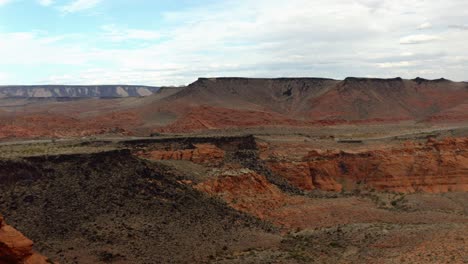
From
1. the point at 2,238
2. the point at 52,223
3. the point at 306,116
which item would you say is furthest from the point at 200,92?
the point at 2,238

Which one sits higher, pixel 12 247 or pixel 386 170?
pixel 12 247

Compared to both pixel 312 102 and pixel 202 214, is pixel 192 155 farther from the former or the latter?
pixel 312 102

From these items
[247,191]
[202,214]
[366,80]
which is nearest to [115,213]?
[202,214]

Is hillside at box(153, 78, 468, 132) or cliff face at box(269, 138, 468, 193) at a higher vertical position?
hillside at box(153, 78, 468, 132)

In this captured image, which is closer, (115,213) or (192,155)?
(115,213)

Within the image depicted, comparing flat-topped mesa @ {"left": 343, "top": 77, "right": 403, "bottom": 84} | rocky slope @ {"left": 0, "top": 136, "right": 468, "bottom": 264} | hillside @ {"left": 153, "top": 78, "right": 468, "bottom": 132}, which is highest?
flat-topped mesa @ {"left": 343, "top": 77, "right": 403, "bottom": 84}

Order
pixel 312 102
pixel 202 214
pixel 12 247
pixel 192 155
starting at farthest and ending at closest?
pixel 312 102 < pixel 192 155 < pixel 202 214 < pixel 12 247

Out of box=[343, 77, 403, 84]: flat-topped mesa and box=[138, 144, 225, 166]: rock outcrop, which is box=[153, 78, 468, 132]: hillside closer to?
box=[343, 77, 403, 84]: flat-topped mesa

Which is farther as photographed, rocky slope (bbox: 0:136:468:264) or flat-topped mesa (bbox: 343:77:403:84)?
flat-topped mesa (bbox: 343:77:403:84)

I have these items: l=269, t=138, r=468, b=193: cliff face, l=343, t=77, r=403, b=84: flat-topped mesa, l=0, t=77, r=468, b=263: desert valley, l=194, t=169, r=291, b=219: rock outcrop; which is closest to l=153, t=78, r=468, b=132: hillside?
l=343, t=77, r=403, b=84: flat-topped mesa
